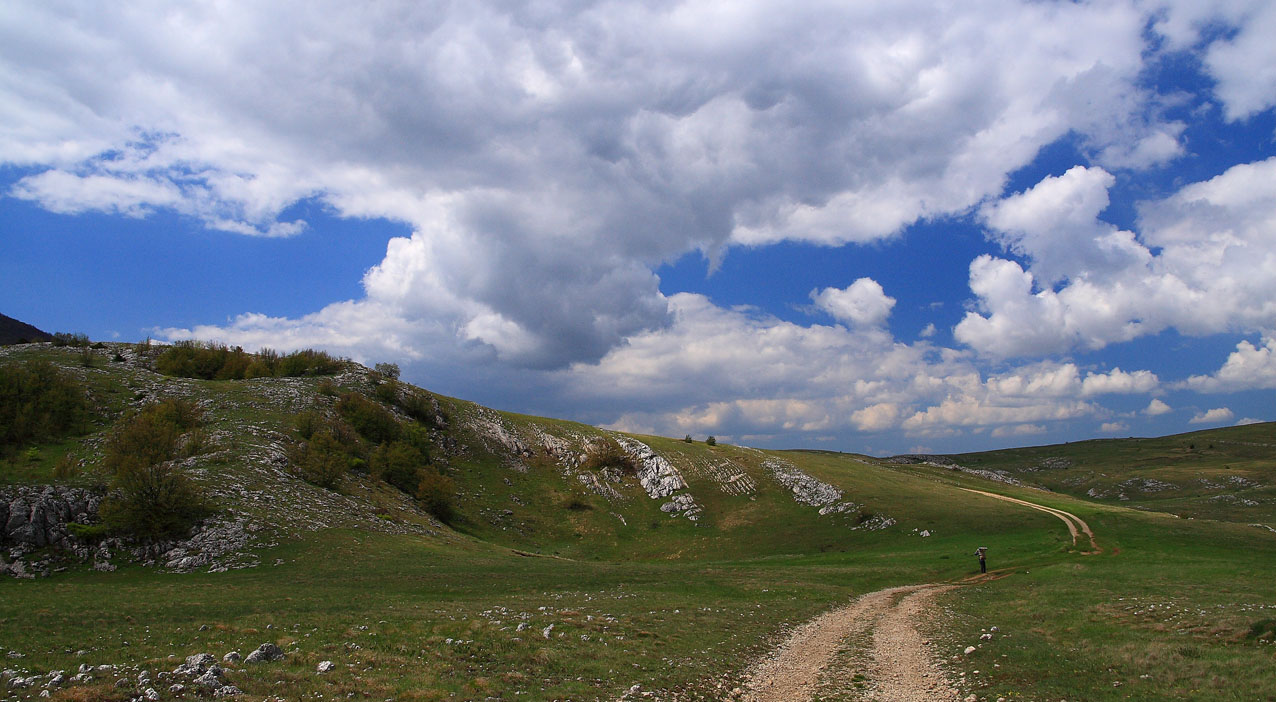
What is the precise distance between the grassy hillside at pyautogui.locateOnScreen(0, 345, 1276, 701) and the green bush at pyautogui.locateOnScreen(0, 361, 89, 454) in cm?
198

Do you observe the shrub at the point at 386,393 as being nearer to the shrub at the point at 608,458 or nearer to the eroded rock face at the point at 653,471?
the shrub at the point at 608,458

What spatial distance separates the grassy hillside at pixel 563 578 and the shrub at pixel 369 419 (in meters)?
2.32

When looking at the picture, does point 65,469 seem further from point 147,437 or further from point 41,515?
point 41,515

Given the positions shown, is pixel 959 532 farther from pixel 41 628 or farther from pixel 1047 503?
pixel 41 628

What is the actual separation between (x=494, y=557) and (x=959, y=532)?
2253 inches

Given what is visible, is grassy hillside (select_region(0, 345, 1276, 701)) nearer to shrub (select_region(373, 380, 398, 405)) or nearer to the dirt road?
shrub (select_region(373, 380, 398, 405))

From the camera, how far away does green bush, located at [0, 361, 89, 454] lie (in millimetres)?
56344

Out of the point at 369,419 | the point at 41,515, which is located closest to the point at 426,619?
the point at 41,515

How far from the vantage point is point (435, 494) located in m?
72.4

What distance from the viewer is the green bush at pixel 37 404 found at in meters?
56.3

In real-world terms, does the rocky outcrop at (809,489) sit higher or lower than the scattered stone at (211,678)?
lower

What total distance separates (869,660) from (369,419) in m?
79.7

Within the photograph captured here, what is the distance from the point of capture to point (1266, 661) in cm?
1661

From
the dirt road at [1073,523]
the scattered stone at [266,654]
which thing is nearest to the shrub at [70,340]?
the scattered stone at [266,654]
